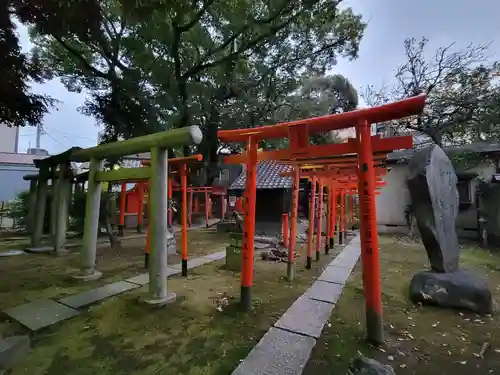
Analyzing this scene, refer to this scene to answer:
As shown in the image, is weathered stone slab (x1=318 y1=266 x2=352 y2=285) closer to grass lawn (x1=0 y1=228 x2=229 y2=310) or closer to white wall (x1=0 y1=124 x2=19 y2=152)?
grass lawn (x1=0 y1=228 x2=229 y2=310)

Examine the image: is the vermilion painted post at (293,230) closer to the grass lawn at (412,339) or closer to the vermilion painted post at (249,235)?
the grass lawn at (412,339)

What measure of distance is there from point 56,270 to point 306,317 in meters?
5.35

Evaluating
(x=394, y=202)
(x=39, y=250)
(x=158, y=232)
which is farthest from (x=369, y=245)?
(x=394, y=202)

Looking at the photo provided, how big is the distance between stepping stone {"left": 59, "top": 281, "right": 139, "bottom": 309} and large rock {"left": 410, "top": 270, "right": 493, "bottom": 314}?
16.1ft

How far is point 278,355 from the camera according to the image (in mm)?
2805

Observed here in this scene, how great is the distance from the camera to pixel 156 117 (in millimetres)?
10109

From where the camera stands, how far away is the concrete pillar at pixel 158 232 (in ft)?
13.5

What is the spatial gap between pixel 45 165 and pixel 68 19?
4.91m

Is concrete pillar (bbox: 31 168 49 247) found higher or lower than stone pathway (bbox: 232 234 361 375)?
higher

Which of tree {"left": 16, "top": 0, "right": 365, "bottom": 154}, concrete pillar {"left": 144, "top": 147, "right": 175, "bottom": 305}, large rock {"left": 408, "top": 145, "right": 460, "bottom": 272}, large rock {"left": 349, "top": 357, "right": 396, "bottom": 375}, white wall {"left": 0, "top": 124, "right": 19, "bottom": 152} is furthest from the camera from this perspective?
white wall {"left": 0, "top": 124, "right": 19, "bottom": 152}

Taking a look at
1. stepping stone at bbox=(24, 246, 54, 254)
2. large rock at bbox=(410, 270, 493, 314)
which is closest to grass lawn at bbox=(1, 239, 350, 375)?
large rock at bbox=(410, 270, 493, 314)

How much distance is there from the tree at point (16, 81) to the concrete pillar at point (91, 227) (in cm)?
229

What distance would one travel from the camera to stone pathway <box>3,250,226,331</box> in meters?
3.46

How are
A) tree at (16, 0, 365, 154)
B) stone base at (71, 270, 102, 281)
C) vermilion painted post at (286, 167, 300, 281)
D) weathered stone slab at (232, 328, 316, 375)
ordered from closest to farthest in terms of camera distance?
weathered stone slab at (232, 328, 316, 375) < stone base at (71, 270, 102, 281) < vermilion painted post at (286, 167, 300, 281) < tree at (16, 0, 365, 154)
